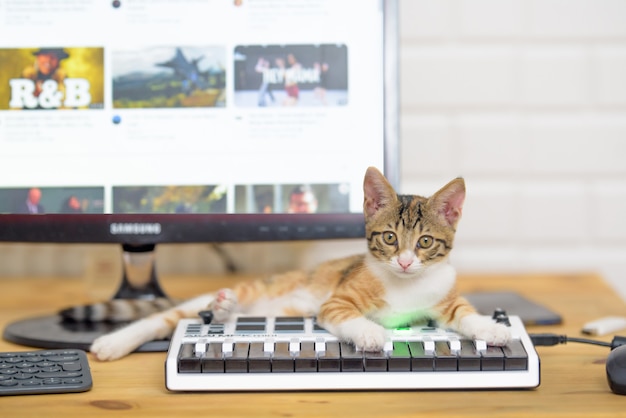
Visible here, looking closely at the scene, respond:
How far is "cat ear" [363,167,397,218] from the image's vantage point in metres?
0.88

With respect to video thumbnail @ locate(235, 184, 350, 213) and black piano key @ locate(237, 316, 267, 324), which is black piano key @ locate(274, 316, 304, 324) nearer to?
black piano key @ locate(237, 316, 267, 324)

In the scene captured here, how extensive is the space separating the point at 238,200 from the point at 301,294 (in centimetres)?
16

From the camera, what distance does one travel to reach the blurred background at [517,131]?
144cm

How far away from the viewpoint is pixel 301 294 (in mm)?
1073

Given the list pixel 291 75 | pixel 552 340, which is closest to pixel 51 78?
pixel 291 75

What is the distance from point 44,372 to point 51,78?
17.1 inches

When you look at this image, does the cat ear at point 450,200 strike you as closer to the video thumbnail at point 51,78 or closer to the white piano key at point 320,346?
the white piano key at point 320,346

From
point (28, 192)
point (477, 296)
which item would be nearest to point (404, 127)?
point (477, 296)

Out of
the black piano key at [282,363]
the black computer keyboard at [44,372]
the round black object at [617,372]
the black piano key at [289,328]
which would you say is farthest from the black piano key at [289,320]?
the round black object at [617,372]

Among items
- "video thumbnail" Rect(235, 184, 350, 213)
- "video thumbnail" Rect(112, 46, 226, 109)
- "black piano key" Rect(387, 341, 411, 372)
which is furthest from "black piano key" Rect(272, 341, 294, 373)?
"video thumbnail" Rect(112, 46, 226, 109)

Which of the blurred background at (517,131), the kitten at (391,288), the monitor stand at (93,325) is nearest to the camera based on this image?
the kitten at (391,288)

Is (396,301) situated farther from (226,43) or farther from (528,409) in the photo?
(226,43)

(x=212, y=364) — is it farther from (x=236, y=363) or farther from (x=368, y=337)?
(x=368, y=337)

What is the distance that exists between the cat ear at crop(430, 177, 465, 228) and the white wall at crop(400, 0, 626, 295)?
1.92 feet
